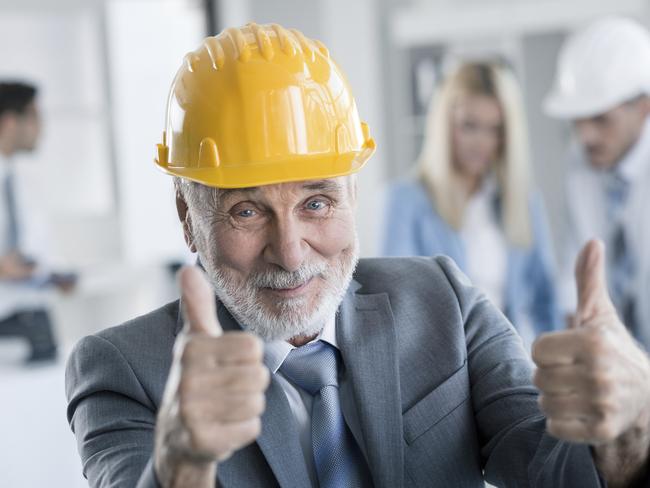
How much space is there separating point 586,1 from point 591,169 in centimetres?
252

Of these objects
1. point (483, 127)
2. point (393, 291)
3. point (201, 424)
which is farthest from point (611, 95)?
point (201, 424)

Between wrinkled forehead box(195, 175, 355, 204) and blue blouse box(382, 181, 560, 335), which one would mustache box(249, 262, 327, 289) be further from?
blue blouse box(382, 181, 560, 335)

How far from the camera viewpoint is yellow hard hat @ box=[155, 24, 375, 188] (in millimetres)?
1573

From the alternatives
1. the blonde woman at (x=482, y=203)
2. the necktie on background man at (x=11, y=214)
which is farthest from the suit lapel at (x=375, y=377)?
the necktie on background man at (x=11, y=214)

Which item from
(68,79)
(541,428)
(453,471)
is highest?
(68,79)

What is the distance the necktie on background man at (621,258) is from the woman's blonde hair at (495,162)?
1.17 feet

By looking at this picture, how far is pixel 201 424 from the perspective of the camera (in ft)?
3.80

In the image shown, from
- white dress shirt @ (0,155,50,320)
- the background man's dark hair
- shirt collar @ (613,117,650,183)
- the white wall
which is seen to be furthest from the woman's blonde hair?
the white wall

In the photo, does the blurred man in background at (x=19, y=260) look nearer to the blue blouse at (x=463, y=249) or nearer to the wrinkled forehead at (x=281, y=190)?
the blue blouse at (x=463, y=249)

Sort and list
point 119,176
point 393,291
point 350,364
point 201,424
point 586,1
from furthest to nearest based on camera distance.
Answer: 1. point 119,176
2. point 586,1
3. point 393,291
4. point 350,364
5. point 201,424

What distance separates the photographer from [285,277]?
159cm

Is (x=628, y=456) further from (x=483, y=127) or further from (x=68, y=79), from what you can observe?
(x=68, y=79)

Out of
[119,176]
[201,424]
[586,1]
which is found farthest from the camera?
[119,176]

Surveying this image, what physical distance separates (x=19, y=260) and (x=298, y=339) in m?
2.91
